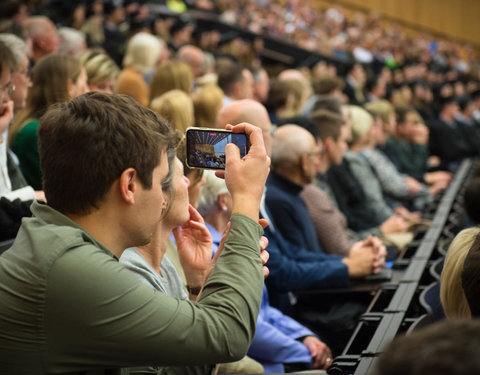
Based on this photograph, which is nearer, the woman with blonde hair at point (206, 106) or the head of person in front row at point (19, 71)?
the head of person in front row at point (19, 71)

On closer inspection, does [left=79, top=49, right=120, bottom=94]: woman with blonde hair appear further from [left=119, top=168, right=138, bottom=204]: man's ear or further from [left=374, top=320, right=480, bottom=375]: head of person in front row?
[left=374, top=320, right=480, bottom=375]: head of person in front row

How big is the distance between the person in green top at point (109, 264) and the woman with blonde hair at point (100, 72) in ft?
6.71

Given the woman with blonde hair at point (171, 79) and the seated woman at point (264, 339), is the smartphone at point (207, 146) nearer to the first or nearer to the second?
the seated woman at point (264, 339)

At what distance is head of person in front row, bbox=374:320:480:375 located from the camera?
53cm

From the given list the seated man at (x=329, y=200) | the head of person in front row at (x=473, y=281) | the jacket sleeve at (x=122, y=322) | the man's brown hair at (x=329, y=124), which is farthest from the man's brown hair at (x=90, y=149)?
the man's brown hair at (x=329, y=124)

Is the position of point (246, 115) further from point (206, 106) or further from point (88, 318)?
point (88, 318)

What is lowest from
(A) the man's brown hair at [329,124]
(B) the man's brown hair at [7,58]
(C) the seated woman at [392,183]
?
(C) the seated woman at [392,183]

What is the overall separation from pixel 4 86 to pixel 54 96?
2.02ft

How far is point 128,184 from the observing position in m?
1.06

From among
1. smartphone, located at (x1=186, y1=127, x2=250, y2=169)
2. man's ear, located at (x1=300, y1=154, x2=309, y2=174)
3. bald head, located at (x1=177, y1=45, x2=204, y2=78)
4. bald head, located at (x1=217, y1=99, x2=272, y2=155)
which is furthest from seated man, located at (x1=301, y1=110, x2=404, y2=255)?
bald head, located at (x1=177, y1=45, x2=204, y2=78)

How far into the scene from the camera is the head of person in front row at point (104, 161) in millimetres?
1034

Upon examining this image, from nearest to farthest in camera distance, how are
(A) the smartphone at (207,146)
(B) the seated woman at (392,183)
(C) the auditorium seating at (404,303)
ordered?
(A) the smartphone at (207,146) → (C) the auditorium seating at (404,303) → (B) the seated woman at (392,183)

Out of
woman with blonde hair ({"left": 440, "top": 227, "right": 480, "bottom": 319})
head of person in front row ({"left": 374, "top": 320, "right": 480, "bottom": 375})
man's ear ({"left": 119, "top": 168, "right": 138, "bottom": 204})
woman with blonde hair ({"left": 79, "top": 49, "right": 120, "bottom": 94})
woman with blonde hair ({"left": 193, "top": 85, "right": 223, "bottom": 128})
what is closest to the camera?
head of person in front row ({"left": 374, "top": 320, "right": 480, "bottom": 375})

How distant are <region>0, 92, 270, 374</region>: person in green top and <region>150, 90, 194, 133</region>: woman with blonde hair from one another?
173cm
